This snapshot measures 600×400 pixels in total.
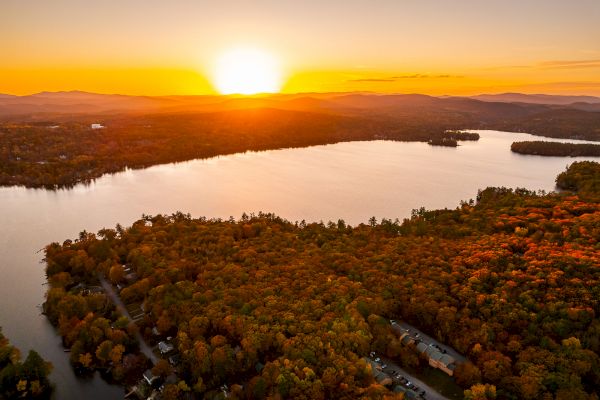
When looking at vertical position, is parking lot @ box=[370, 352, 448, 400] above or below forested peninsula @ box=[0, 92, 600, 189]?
below

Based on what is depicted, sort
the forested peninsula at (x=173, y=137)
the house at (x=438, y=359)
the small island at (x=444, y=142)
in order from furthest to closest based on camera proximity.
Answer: the small island at (x=444, y=142), the forested peninsula at (x=173, y=137), the house at (x=438, y=359)

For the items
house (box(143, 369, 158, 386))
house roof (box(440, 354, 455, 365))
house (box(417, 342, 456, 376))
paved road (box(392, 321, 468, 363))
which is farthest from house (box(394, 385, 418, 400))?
house (box(143, 369, 158, 386))

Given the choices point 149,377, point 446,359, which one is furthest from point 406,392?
point 149,377

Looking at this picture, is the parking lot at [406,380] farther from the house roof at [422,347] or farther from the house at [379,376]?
the house roof at [422,347]

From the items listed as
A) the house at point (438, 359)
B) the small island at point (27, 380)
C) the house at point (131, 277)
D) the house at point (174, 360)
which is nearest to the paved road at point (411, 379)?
the house at point (438, 359)

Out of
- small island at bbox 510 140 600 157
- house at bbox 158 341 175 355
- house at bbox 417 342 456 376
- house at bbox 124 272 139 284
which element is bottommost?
house at bbox 158 341 175 355

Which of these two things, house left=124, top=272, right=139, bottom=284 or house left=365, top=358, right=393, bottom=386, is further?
house left=124, top=272, right=139, bottom=284

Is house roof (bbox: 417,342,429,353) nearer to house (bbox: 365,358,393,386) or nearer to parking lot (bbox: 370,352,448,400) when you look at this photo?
parking lot (bbox: 370,352,448,400)
